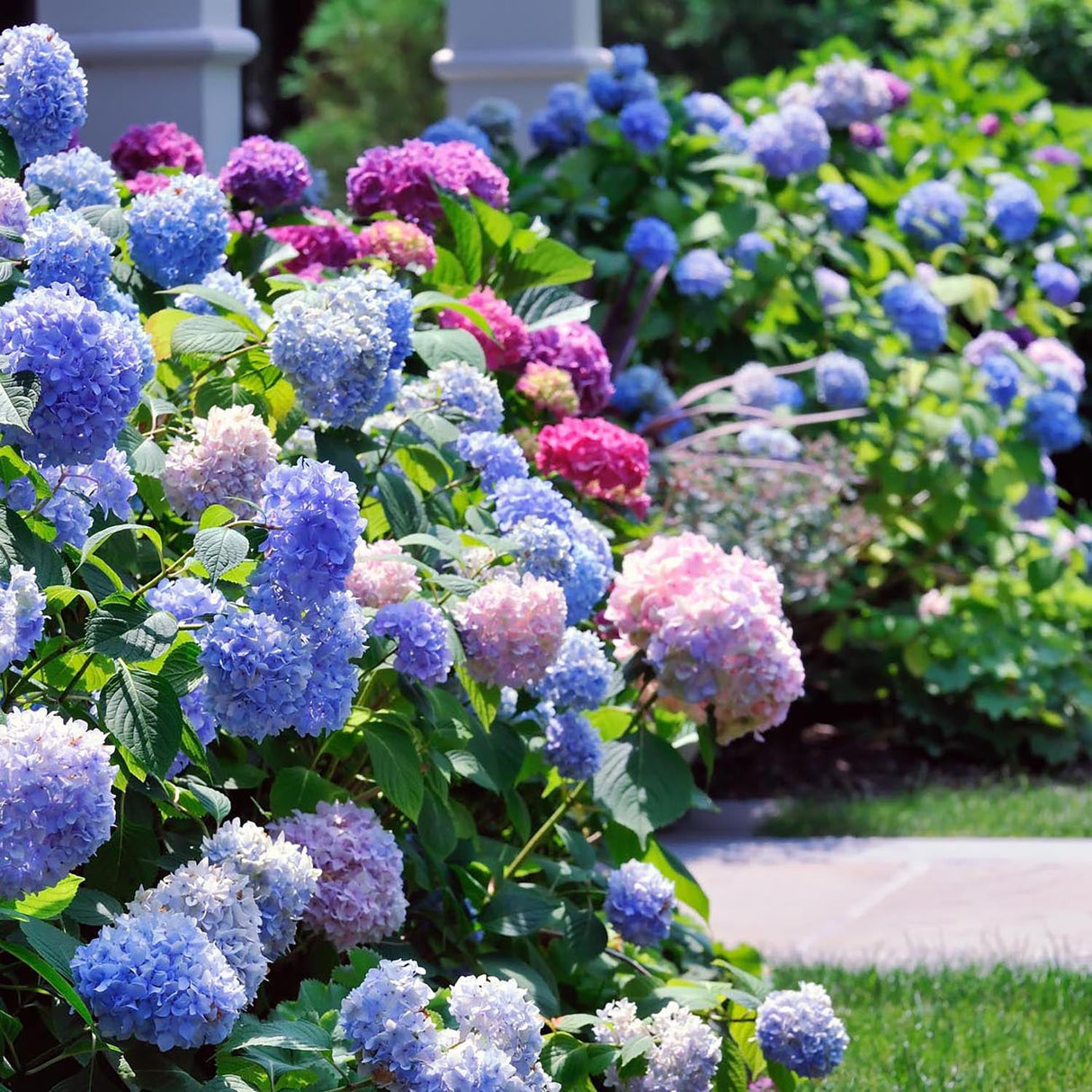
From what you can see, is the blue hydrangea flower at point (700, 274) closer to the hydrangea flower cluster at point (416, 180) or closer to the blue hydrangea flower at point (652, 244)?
the blue hydrangea flower at point (652, 244)

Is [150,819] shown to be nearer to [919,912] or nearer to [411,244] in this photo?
[411,244]

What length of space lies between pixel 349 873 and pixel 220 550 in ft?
1.62

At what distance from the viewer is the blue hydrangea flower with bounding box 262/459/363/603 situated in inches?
66.8

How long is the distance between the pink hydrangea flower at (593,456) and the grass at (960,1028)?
1038 millimetres

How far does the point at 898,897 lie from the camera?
13.6 ft

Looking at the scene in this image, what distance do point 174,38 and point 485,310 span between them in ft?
7.13

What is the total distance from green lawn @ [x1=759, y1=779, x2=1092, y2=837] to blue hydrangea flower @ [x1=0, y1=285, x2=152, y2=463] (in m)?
3.37

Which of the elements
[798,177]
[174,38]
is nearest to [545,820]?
[174,38]

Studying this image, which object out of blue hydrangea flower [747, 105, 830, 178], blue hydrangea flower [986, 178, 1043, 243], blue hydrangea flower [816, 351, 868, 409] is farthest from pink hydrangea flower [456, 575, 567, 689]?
blue hydrangea flower [986, 178, 1043, 243]

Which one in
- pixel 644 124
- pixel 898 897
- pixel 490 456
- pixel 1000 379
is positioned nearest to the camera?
pixel 490 456

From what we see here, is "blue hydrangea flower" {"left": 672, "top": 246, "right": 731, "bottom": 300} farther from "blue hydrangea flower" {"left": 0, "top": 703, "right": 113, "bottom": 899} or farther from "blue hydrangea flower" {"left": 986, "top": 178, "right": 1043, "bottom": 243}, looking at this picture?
"blue hydrangea flower" {"left": 0, "top": 703, "right": 113, "bottom": 899}

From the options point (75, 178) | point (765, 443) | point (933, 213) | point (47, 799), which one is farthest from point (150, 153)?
point (933, 213)

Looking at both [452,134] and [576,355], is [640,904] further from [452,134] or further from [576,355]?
[452,134]

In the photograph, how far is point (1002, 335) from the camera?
18.7 feet
